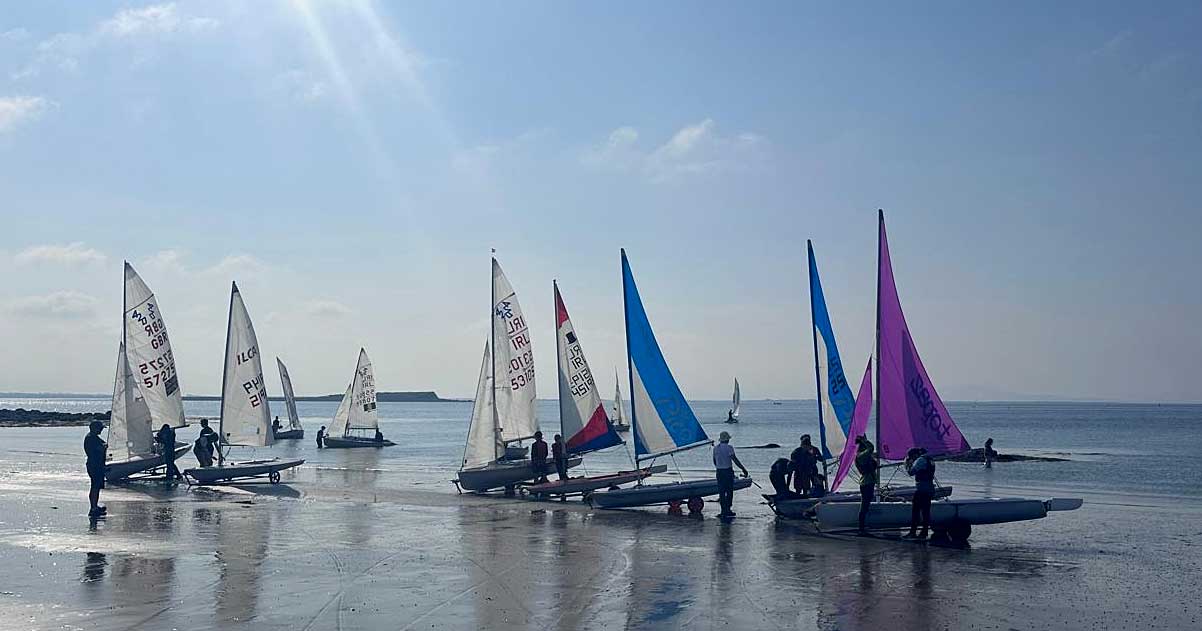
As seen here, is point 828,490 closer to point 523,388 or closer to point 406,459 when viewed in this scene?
point 523,388

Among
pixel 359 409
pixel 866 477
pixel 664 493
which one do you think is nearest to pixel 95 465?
pixel 664 493

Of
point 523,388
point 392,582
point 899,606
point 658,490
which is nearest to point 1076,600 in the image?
point 899,606

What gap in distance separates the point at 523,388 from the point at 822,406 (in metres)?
8.74

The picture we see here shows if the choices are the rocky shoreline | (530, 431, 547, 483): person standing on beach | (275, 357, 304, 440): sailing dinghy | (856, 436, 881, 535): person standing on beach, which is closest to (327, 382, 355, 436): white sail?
(275, 357, 304, 440): sailing dinghy

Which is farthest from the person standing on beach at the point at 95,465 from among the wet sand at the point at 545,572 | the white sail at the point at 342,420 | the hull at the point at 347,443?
the white sail at the point at 342,420

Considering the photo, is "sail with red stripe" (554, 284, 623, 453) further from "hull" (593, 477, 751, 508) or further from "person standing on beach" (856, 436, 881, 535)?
"person standing on beach" (856, 436, 881, 535)

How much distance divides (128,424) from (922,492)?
66.4 ft

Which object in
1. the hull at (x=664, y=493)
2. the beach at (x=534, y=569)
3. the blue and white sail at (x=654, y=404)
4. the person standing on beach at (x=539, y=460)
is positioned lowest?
the beach at (x=534, y=569)

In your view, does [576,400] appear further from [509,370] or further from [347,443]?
[347,443]

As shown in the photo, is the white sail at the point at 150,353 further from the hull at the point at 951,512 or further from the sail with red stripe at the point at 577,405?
the hull at the point at 951,512

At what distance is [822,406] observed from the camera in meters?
20.7

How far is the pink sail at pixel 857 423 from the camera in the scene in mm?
19172

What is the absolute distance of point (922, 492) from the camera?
16406 mm

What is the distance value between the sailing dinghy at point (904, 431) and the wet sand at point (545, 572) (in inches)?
21.5
